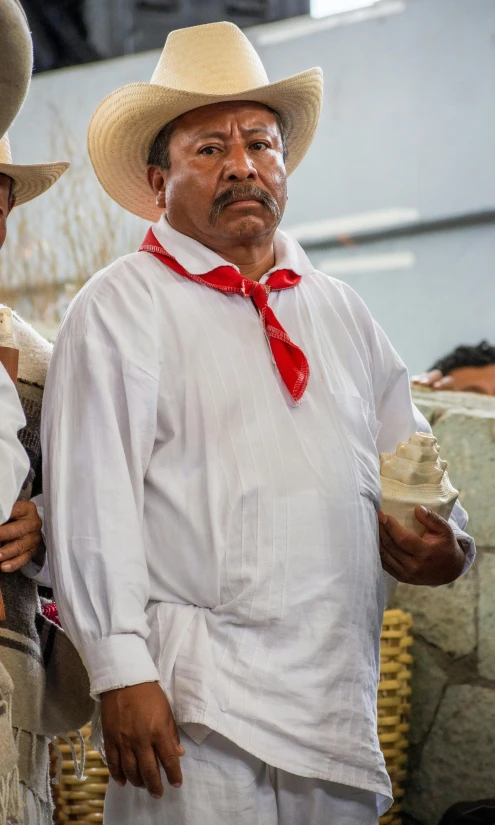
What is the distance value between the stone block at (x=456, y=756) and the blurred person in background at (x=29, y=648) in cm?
161

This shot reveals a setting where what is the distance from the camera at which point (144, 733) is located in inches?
75.9

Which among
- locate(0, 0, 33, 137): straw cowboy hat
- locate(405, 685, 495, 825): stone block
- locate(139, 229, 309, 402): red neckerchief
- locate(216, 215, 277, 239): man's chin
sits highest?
locate(0, 0, 33, 137): straw cowboy hat

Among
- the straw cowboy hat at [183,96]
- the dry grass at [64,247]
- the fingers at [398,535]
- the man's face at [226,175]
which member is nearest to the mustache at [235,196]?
the man's face at [226,175]

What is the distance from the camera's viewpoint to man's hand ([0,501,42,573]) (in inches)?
79.7

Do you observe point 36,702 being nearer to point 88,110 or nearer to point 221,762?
point 221,762

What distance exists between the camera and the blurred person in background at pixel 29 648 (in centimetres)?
202

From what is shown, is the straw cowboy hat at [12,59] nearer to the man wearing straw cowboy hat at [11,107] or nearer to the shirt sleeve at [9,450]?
the man wearing straw cowboy hat at [11,107]

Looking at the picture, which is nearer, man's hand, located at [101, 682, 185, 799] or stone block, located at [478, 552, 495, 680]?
man's hand, located at [101, 682, 185, 799]

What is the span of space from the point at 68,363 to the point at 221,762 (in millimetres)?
840

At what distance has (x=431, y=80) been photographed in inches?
206

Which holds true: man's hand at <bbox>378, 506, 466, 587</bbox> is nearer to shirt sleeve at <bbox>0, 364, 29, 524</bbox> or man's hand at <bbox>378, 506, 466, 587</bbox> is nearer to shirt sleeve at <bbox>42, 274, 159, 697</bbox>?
shirt sleeve at <bbox>42, 274, 159, 697</bbox>

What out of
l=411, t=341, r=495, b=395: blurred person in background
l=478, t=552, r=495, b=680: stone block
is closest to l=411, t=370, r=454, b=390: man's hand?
l=411, t=341, r=495, b=395: blurred person in background

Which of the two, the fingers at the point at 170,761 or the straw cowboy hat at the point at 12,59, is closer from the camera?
the straw cowboy hat at the point at 12,59

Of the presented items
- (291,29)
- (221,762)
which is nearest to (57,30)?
(291,29)
